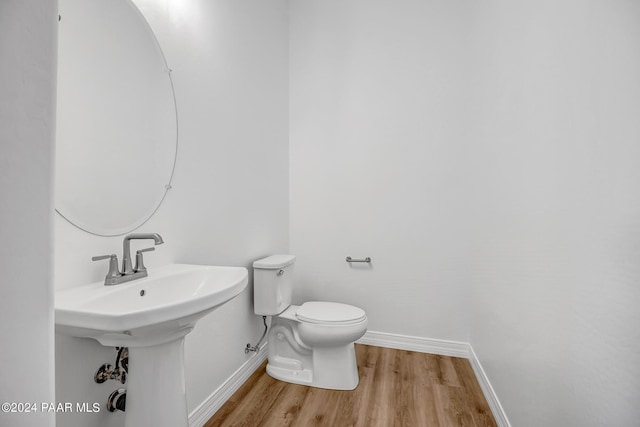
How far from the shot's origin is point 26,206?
0.84 ft

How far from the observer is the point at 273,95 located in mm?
2213

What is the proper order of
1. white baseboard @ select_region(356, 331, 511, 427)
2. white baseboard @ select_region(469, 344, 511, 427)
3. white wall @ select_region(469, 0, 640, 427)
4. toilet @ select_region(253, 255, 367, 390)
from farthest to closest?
white baseboard @ select_region(356, 331, 511, 427), toilet @ select_region(253, 255, 367, 390), white baseboard @ select_region(469, 344, 511, 427), white wall @ select_region(469, 0, 640, 427)

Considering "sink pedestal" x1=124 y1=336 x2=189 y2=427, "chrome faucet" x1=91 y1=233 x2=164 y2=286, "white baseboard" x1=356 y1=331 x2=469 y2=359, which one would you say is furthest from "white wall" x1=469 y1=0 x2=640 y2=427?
"chrome faucet" x1=91 y1=233 x2=164 y2=286

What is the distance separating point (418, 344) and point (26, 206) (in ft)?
7.94

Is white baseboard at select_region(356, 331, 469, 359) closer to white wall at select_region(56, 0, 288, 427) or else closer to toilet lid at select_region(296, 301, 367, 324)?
toilet lid at select_region(296, 301, 367, 324)

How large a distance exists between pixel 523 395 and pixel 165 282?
1.46 meters

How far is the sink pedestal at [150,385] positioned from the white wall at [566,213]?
3.93 ft

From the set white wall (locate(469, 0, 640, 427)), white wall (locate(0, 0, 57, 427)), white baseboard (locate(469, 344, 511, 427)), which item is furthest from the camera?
white baseboard (locate(469, 344, 511, 427))

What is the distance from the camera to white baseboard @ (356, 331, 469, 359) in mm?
2146

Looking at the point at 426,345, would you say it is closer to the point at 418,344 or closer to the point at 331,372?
the point at 418,344

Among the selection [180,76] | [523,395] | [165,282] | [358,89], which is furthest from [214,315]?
[358,89]

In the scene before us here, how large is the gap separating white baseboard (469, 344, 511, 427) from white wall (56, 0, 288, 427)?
140cm

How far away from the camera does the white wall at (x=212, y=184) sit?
95cm

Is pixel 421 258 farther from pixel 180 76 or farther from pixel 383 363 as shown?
pixel 180 76
